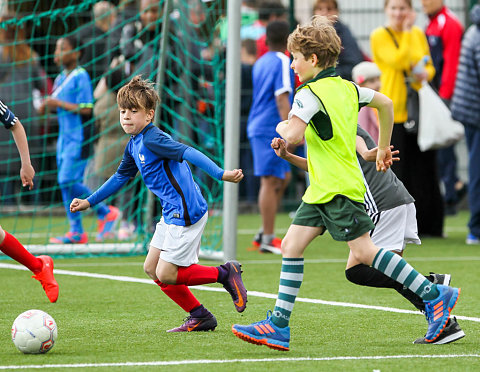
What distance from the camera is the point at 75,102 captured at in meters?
9.34

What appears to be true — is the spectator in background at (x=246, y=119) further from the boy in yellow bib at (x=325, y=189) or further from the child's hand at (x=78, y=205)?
the boy in yellow bib at (x=325, y=189)

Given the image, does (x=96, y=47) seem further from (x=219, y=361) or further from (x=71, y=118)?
(x=219, y=361)


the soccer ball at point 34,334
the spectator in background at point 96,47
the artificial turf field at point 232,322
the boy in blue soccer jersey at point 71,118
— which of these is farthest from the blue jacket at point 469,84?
the soccer ball at point 34,334

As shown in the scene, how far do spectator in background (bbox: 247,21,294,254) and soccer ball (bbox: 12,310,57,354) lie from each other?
4.53 metres

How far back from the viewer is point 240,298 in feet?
17.3

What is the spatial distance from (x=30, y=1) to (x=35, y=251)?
2488mm

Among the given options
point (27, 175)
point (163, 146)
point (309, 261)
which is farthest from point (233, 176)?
point (309, 261)

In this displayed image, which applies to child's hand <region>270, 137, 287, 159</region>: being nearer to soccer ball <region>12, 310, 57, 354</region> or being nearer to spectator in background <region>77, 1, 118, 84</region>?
soccer ball <region>12, 310, 57, 354</region>

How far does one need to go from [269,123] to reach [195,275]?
3.90 m

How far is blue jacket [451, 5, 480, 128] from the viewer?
9.38 meters

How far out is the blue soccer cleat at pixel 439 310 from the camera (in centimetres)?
458

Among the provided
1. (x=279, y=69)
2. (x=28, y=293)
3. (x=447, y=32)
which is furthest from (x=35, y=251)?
(x=447, y=32)

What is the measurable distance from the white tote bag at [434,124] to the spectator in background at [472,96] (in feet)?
0.88

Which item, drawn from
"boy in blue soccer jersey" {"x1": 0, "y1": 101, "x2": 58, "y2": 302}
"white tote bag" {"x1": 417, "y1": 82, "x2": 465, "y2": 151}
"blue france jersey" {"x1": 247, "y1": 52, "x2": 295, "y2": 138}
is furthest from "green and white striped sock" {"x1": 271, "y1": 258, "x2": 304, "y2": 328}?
"white tote bag" {"x1": 417, "y1": 82, "x2": 465, "y2": 151}
